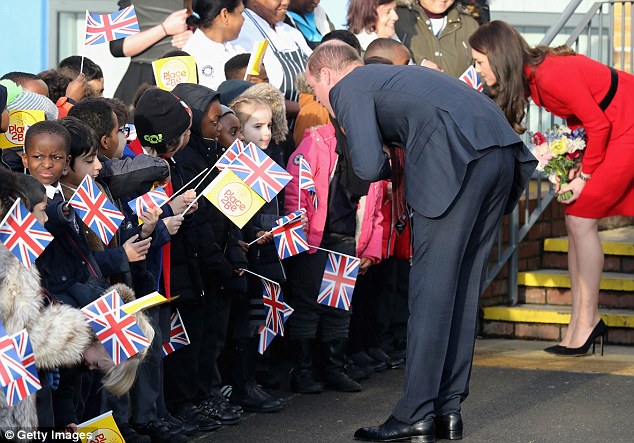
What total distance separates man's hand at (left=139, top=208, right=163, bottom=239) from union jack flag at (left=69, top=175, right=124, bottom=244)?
0.32 m

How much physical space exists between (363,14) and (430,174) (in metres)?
3.65

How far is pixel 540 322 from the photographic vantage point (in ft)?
30.8

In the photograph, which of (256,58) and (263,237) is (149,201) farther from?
(256,58)

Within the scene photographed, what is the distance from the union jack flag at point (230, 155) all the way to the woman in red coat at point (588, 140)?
2.47 m

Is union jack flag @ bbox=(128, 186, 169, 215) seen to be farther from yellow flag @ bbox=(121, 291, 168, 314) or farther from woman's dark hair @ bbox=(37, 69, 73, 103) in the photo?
woman's dark hair @ bbox=(37, 69, 73, 103)

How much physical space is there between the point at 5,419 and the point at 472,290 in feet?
8.00

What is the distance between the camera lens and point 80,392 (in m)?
5.14

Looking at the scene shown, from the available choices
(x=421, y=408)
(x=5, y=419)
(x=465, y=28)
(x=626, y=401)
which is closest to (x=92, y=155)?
(x=5, y=419)

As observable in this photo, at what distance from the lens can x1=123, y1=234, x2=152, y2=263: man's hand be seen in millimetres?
5605

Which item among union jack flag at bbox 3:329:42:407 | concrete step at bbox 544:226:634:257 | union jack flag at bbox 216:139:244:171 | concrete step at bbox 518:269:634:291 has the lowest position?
union jack flag at bbox 3:329:42:407

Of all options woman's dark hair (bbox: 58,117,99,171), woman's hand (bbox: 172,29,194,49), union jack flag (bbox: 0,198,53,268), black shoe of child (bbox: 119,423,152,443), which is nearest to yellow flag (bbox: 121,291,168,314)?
union jack flag (bbox: 0,198,53,268)

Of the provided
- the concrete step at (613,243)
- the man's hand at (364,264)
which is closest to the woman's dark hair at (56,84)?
the man's hand at (364,264)

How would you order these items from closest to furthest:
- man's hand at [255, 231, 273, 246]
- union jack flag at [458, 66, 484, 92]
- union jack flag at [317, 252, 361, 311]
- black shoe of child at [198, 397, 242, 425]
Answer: black shoe of child at [198, 397, 242, 425] < man's hand at [255, 231, 273, 246] < union jack flag at [317, 252, 361, 311] < union jack flag at [458, 66, 484, 92]

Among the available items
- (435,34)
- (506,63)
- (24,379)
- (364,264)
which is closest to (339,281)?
(364,264)
